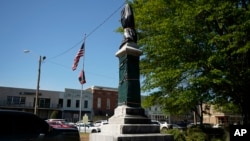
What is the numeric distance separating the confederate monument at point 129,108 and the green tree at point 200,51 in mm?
5346

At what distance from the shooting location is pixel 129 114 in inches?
372

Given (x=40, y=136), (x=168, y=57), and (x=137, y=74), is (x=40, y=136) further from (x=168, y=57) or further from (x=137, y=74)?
(x=168, y=57)

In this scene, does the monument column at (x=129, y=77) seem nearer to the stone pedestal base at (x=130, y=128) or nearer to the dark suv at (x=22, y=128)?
the stone pedestal base at (x=130, y=128)

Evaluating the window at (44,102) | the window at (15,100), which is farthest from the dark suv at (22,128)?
the window at (44,102)

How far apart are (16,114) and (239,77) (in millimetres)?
12582

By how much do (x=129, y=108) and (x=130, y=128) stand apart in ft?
2.90

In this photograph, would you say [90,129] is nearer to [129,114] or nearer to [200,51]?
[200,51]

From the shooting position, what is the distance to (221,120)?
65812 millimetres

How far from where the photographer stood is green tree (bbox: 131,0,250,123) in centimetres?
1515

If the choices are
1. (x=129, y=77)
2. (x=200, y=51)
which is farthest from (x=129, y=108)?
(x=200, y=51)

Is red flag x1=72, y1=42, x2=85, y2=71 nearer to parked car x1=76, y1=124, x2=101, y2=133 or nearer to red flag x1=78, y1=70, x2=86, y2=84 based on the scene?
red flag x1=78, y1=70, x2=86, y2=84

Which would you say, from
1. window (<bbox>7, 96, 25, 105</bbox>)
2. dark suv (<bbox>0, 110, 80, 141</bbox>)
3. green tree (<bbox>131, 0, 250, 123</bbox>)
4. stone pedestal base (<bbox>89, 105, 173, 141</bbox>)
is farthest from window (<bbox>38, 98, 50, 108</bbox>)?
dark suv (<bbox>0, 110, 80, 141</bbox>)

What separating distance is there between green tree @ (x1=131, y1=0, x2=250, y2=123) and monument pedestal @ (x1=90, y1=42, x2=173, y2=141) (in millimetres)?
5522

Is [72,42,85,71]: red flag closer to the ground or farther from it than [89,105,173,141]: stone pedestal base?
farther from it
